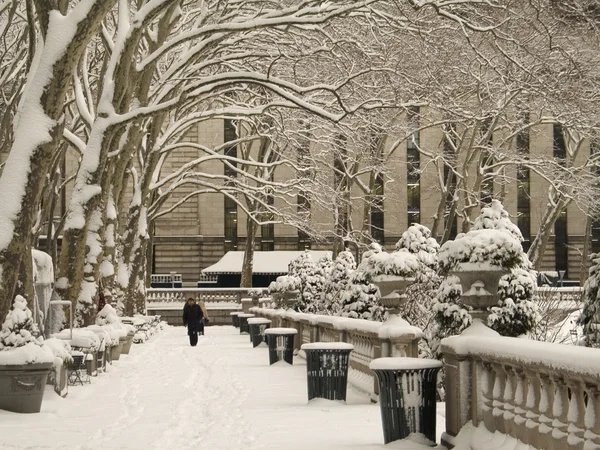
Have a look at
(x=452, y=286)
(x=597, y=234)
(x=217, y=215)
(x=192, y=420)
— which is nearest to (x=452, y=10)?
(x=452, y=286)

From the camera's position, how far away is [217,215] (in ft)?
239

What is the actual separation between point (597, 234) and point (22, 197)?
65301 mm

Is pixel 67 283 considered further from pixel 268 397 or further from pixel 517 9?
pixel 517 9

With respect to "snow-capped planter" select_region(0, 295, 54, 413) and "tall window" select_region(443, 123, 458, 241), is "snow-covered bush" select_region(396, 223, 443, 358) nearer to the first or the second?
"tall window" select_region(443, 123, 458, 241)

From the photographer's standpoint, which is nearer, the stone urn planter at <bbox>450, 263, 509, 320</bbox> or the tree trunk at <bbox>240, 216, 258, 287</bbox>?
the stone urn planter at <bbox>450, 263, 509, 320</bbox>

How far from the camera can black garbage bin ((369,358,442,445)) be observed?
35.1ft

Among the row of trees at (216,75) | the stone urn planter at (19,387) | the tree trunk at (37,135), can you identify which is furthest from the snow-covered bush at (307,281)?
the stone urn planter at (19,387)

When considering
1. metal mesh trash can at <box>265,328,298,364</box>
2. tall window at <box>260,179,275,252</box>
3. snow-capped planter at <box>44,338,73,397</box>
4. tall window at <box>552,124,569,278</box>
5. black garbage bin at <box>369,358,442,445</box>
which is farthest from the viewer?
tall window at <box>260,179,275,252</box>

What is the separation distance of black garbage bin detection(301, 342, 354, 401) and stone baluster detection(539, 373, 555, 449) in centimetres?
710

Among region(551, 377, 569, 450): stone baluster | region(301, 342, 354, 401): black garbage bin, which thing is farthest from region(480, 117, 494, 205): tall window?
region(551, 377, 569, 450): stone baluster

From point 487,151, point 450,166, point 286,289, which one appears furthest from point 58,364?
point 487,151

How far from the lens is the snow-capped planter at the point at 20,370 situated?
14172mm

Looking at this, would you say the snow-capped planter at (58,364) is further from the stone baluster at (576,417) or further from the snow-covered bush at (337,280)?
the snow-covered bush at (337,280)

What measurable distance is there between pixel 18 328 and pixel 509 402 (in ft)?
25.8
